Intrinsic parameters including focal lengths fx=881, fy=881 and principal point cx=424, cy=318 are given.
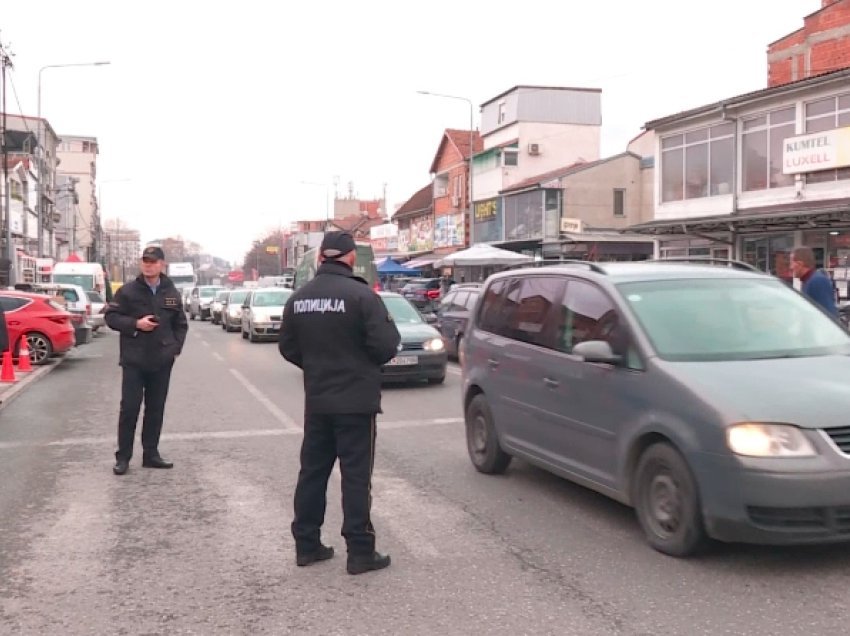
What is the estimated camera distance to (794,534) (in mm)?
4469

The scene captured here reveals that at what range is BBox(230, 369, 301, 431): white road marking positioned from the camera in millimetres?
10073

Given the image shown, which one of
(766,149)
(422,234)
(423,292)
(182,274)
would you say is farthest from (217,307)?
(182,274)

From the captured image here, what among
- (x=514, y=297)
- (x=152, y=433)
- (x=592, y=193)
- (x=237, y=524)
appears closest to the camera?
(x=237, y=524)

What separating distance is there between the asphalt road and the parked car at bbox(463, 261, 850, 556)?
13.2 inches

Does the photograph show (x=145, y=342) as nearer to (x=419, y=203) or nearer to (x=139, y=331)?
(x=139, y=331)

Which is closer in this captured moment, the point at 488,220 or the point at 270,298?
the point at 270,298

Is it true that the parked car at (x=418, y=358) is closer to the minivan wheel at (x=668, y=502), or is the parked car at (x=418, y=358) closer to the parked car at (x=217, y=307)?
the minivan wheel at (x=668, y=502)

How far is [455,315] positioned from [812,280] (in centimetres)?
962

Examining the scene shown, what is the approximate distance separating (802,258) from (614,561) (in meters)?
4.72

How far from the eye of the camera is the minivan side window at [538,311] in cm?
630

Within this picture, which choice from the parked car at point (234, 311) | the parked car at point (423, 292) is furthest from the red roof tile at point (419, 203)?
the parked car at point (234, 311)

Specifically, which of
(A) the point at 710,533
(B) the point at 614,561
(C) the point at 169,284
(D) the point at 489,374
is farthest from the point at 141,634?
(C) the point at 169,284

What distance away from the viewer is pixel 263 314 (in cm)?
2388

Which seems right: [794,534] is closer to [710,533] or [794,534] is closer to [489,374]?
[710,533]
